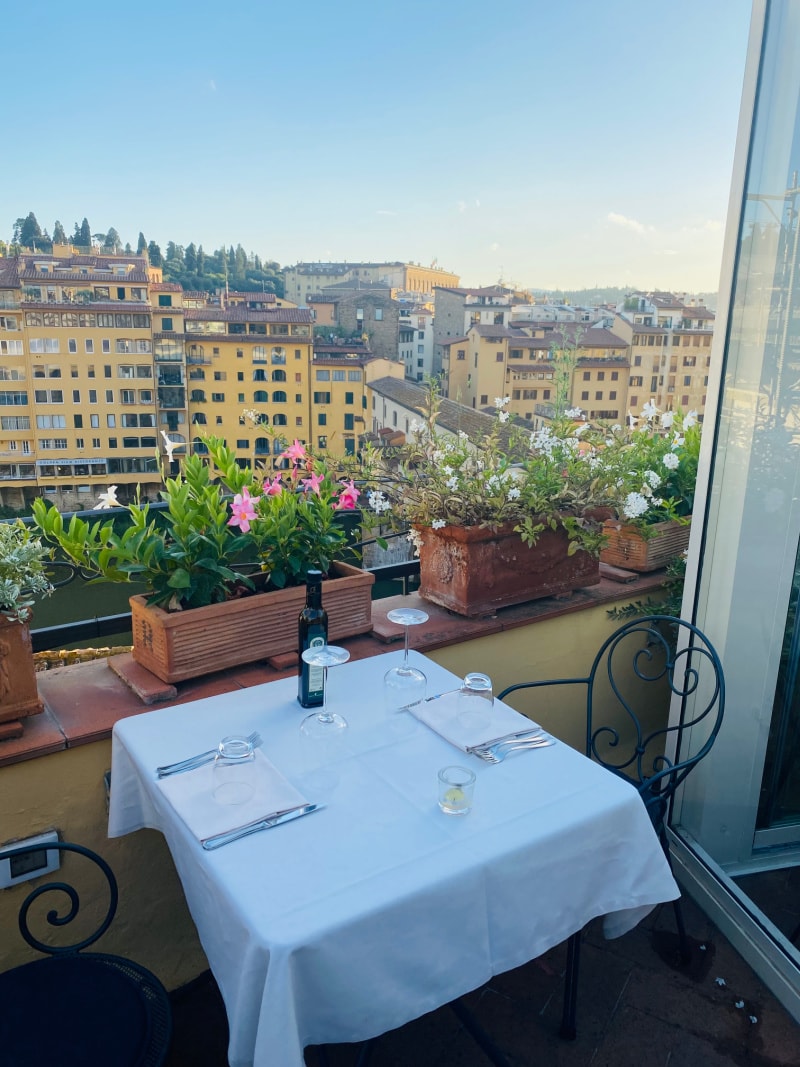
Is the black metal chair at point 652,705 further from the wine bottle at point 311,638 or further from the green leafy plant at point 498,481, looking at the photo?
the wine bottle at point 311,638

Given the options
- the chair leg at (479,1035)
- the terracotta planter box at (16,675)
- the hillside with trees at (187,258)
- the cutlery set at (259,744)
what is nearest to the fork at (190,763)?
the cutlery set at (259,744)

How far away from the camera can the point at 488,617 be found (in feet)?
7.26

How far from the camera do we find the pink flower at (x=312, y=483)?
6.36ft

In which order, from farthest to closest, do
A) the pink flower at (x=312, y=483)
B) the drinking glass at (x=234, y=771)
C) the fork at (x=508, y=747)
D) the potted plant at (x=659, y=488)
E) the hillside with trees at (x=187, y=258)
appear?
1. the hillside with trees at (x=187, y=258)
2. the potted plant at (x=659, y=488)
3. the pink flower at (x=312, y=483)
4. the fork at (x=508, y=747)
5. the drinking glass at (x=234, y=771)

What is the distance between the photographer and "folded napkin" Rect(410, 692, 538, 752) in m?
1.42

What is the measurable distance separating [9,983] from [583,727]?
183 centimetres

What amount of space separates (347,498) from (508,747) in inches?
33.6

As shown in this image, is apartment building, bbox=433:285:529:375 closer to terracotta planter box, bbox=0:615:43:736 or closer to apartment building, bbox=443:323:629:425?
apartment building, bbox=443:323:629:425

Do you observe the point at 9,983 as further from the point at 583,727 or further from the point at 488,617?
the point at 583,727

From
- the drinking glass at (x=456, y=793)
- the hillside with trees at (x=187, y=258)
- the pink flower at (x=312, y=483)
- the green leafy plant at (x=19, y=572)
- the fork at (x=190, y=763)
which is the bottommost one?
the fork at (x=190, y=763)

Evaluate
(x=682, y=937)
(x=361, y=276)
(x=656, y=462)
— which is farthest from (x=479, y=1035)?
(x=361, y=276)

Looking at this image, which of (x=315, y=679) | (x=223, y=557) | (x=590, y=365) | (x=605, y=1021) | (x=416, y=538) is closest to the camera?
(x=315, y=679)

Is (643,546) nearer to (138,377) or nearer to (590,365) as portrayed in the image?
(590,365)

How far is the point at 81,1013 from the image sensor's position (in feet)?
3.67
